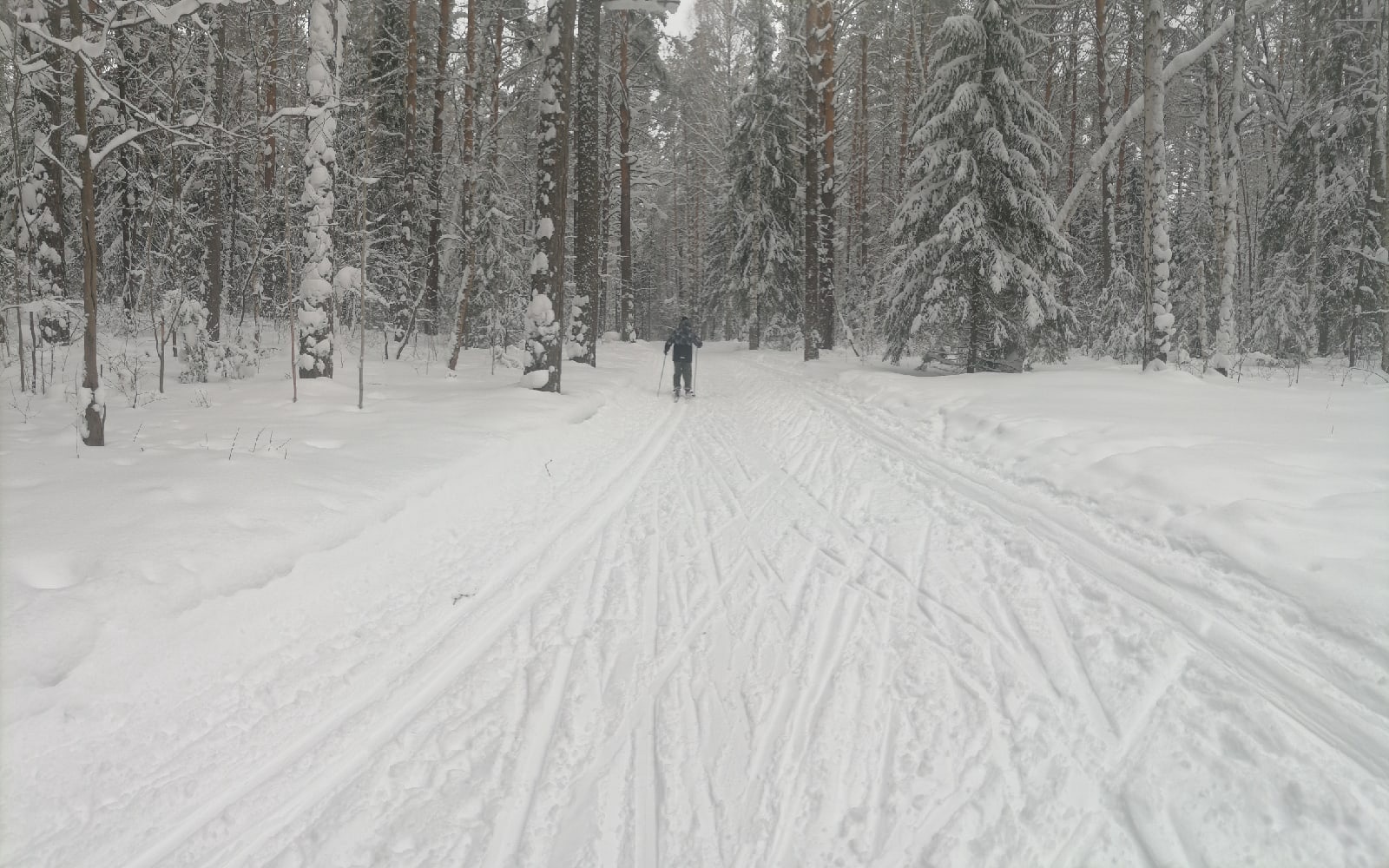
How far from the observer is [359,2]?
60.0 ft

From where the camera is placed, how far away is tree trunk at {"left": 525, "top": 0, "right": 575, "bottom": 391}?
10.3 m

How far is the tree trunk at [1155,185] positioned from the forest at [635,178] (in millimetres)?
64

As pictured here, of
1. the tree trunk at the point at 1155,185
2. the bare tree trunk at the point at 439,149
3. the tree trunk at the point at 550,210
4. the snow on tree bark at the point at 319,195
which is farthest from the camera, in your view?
the bare tree trunk at the point at 439,149

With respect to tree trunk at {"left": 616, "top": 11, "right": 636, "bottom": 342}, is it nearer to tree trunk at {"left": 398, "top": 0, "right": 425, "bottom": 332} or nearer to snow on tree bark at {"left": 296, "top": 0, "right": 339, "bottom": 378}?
tree trunk at {"left": 398, "top": 0, "right": 425, "bottom": 332}

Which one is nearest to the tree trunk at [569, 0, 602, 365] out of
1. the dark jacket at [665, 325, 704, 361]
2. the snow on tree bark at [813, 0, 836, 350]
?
the dark jacket at [665, 325, 704, 361]

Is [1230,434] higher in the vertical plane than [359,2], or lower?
lower

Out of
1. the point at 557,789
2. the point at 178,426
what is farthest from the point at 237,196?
the point at 557,789

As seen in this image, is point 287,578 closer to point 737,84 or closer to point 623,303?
point 623,303

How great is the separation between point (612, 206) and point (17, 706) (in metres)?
26.4

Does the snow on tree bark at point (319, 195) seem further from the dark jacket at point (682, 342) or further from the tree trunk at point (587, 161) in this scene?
the dark jacket at point (682, 342)

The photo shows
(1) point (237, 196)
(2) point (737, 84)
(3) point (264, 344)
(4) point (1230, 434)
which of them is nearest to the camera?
(4) point (1230, 434)

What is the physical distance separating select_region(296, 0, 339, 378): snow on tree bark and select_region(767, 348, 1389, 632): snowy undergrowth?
343 inches

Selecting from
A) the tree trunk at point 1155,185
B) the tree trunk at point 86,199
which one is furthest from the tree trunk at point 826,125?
the tree trunk at point 86,199

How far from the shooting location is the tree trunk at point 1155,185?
10492mm
